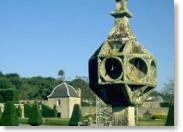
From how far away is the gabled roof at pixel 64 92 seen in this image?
27016 millimetres

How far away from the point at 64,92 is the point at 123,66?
74.8ft

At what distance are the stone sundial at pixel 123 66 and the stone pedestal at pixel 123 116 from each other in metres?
0.05

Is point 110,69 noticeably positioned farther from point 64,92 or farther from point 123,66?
point 64,92

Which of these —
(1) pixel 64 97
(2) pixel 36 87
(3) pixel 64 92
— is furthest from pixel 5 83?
(2) pixel 36 87

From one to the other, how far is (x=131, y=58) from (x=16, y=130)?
2012 mm

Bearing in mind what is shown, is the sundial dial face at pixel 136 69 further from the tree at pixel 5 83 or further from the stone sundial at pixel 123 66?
the tree at pixel 5 83

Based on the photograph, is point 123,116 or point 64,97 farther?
point 64,97

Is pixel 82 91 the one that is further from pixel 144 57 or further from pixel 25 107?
pixel 144 57

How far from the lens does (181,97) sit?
4910 mm

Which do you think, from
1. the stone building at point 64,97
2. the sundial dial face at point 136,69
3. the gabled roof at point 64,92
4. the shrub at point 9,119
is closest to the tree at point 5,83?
the stone building at point 64,97

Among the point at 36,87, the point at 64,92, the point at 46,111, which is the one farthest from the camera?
the point at 36,87

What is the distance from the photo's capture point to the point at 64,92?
27.2 metres

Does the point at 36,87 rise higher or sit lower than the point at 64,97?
higher

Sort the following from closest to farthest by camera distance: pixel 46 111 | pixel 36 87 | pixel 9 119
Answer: pixel 9 119 < pixel 46 111 < pixel 36 87
